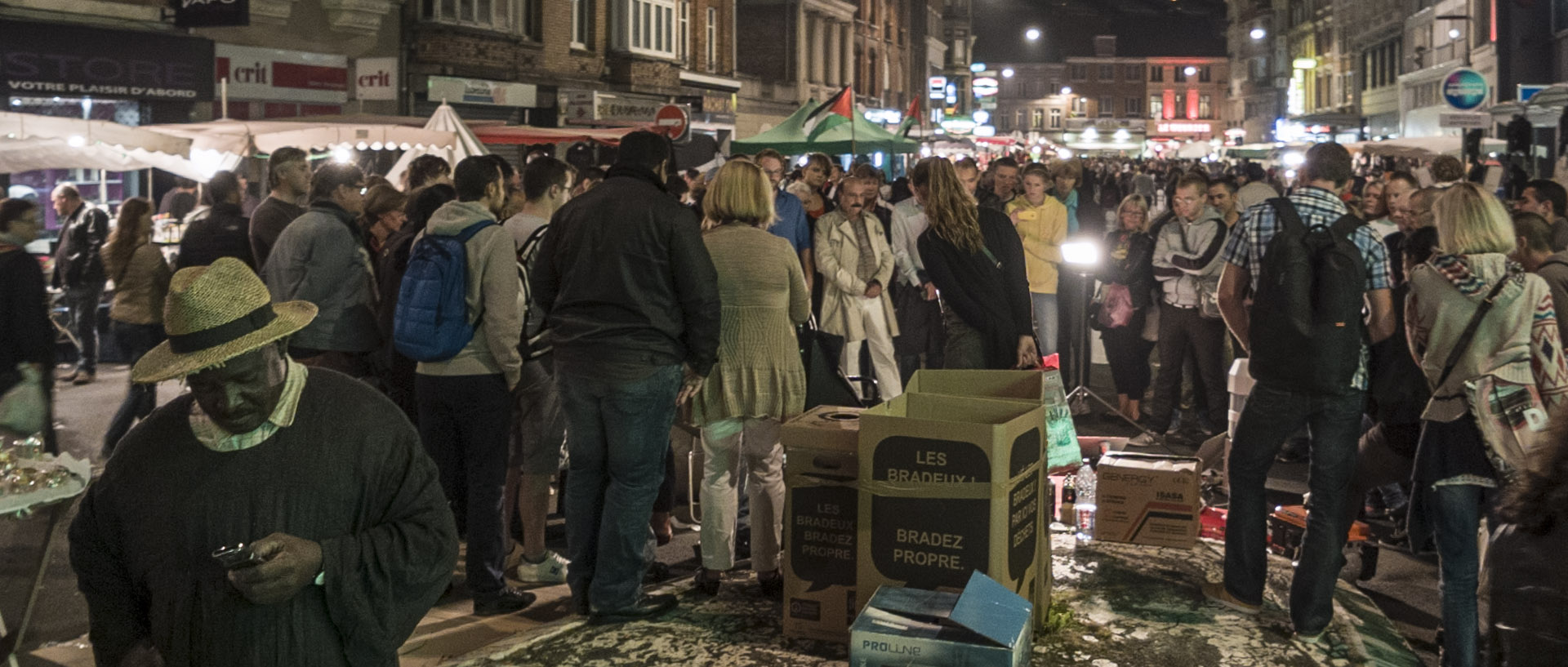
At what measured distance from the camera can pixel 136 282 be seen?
30.4ft

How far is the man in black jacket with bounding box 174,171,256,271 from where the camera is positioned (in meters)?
8.40

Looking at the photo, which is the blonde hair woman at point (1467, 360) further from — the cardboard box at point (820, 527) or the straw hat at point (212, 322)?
the straw hat at point (212, 322)

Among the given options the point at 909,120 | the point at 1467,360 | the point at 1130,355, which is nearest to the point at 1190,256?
the point at 1130,355

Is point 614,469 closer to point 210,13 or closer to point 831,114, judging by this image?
point 831,114

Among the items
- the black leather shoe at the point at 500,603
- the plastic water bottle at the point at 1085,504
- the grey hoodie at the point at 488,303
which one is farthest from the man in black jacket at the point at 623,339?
the plastic water bottle at the point at 1085,504

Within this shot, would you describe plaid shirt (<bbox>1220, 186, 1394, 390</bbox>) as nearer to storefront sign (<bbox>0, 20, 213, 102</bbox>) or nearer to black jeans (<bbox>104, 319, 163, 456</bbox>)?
black jeans (<bbox>104, 319, 163, 456</bbox>)

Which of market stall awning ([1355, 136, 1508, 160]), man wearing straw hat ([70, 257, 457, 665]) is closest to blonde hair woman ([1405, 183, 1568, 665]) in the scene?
man wearing straw hat ([70, 257, 457, 665])

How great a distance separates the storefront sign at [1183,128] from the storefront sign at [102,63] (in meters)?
94.8

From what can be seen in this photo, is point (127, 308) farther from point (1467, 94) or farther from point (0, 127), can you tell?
point (1467, 94)

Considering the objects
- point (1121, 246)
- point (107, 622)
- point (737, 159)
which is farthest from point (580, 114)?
point (107, 622)

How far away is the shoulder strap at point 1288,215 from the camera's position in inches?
214

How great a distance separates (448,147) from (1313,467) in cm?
1106

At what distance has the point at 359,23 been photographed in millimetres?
21781

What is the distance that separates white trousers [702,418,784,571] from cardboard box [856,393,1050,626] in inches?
37.8
